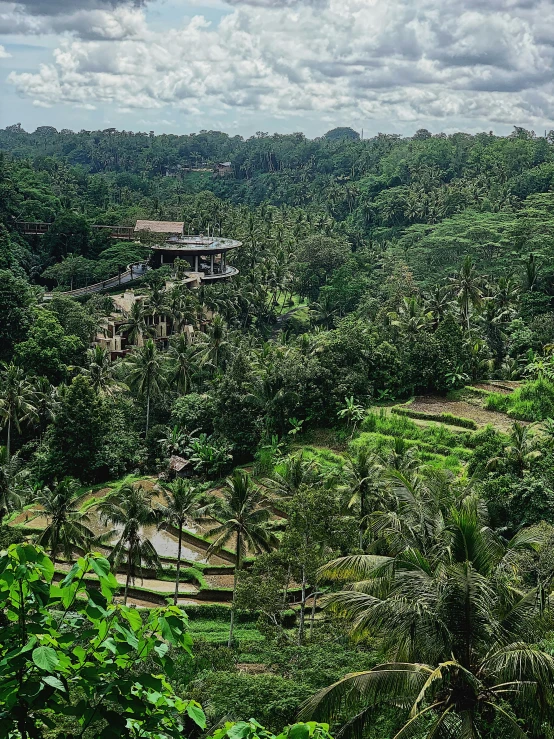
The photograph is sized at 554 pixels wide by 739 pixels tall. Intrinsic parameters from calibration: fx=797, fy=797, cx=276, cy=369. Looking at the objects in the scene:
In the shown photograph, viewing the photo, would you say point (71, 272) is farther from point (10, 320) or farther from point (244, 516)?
point (244, 516)

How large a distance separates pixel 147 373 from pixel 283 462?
1032 cm

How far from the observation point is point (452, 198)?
86.2 m

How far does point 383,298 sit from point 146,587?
40.4 m

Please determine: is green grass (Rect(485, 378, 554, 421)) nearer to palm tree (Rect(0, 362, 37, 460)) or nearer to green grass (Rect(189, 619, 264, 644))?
green grass (Rect(189, 619, 264, 644))

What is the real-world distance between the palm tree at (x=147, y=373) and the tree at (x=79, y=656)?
3711cm

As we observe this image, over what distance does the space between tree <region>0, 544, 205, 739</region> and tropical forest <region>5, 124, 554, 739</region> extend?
0.02 meters

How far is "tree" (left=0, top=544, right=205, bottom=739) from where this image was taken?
424 cm

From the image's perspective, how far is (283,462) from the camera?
3538 cm

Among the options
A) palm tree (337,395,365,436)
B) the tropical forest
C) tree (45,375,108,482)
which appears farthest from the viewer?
tree (45,375,108,482)

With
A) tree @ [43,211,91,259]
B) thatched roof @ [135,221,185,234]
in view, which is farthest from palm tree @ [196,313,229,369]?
tree @ [43,211,91,259]

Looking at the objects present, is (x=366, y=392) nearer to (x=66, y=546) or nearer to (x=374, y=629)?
(x=66, y=546)

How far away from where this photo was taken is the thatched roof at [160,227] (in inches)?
3171

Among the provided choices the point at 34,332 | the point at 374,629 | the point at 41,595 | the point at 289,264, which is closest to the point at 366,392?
the point at 34,332

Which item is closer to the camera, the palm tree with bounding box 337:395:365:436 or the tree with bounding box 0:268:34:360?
the palm tree with bounding box 337:395:365:436
